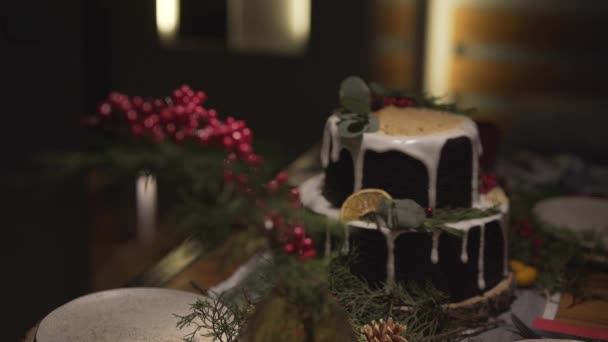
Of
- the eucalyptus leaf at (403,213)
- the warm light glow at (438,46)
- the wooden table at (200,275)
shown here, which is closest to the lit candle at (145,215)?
the warm light glow at (438,46)

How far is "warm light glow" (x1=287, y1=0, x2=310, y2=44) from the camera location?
321 cm

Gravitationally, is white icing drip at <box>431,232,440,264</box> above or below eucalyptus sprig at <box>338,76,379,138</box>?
below

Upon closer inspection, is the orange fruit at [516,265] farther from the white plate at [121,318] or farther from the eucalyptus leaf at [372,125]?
the white plate at [121,318]

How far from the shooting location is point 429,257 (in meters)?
1.20

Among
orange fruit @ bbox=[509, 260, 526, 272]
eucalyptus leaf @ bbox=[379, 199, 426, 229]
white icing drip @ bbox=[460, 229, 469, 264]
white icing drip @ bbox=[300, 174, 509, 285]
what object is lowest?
orange fruit @ bbox=[509, 260, 526, 272]

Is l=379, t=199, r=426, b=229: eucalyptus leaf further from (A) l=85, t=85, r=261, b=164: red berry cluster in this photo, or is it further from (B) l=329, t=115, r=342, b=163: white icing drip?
(A) l=85, t=85, r=261, b=164: red berry cluster

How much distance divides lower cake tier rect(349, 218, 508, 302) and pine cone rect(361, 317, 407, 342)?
0.16 metres

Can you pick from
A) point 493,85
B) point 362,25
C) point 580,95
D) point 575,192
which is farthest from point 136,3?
point 575,192

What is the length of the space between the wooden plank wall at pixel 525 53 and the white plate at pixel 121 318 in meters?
2.19

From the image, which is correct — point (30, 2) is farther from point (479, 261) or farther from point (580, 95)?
point (580, 95)

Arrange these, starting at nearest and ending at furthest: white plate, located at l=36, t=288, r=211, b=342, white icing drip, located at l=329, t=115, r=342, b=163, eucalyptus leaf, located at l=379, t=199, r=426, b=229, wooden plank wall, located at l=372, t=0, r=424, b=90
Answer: white plate, located at l=36, t=288, r=211, b=342, eucalyptus leaf, located at l=379, t=199, r=426, b=229, white icing drip, located at l=329, t=115, r=342, b=163, wooden plank wall, located at l=372, t=0, r=424, b=90

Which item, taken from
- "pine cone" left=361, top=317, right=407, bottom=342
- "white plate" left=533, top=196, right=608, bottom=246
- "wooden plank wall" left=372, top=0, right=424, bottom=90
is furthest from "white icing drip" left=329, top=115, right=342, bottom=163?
"wooden plank wall" left=372, top=0, right=424, bottom=90

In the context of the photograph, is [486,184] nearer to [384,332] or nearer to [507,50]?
[384,332]

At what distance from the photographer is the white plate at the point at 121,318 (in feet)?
3.22
